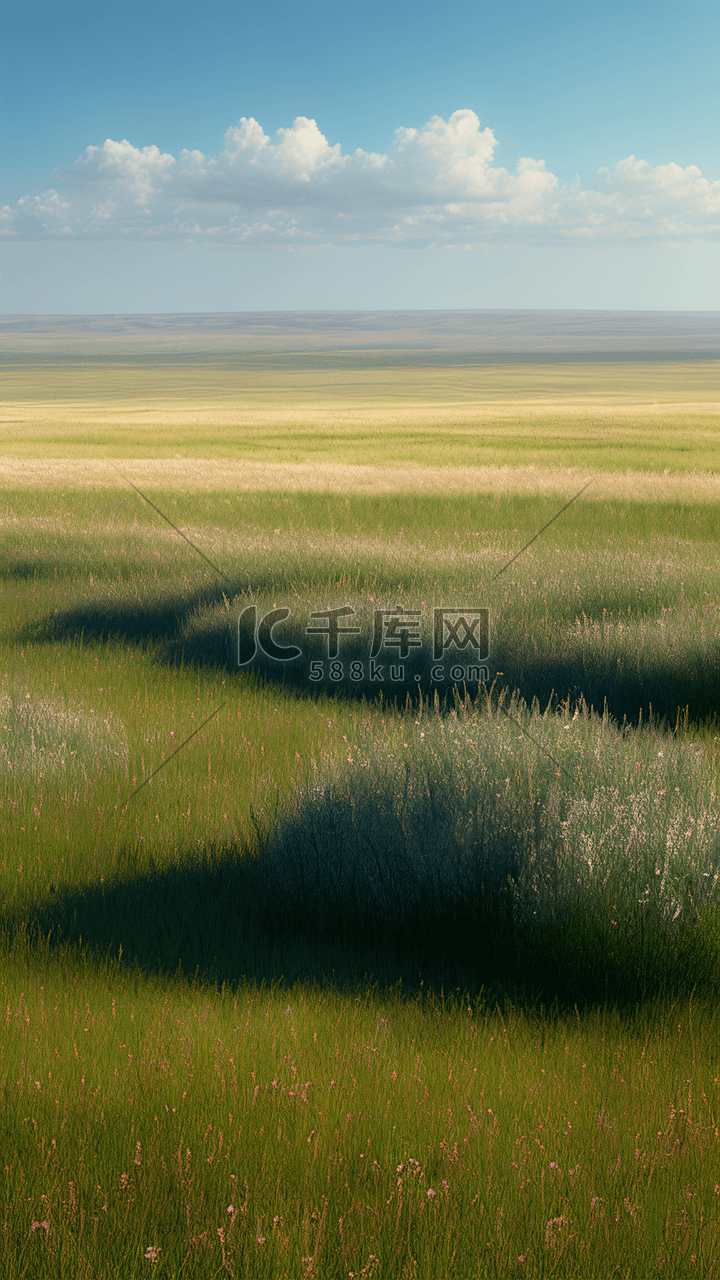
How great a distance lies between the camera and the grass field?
3016 millimetres

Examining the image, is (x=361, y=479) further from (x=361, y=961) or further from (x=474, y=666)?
(x=361, y=961)

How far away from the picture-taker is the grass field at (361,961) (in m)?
3.02

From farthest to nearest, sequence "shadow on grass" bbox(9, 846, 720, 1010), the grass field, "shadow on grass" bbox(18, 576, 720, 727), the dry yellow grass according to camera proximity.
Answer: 1. the dry yellow grass
2. "shadow on grass" bbox(18, 576, 720, 727)
3. "shadow on grass" bbox(9, 846, 720, 1010)
4. the grass field

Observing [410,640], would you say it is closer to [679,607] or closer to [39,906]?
[679,607]

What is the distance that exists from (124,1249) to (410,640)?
27.9 ft

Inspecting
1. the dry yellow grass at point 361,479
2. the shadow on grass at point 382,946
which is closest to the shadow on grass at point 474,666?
the shadow on grass at point 382,946

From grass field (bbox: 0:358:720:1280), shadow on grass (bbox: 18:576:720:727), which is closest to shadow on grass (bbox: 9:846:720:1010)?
grass field (bbox: 0:358:720:1280)

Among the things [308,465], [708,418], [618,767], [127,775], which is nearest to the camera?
[618,767]

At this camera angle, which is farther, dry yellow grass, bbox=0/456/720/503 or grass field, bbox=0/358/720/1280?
dry yellow grass, bbox=0/456/720/503

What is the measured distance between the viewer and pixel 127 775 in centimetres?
722

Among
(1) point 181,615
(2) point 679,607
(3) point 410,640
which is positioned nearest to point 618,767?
(3) point 410,640

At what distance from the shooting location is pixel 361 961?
481 cm

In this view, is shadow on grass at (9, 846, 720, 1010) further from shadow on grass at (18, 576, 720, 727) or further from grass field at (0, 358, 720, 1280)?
shadow on grass at (18, 576, 720, 727)

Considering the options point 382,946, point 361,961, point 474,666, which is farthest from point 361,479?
point 361,961
